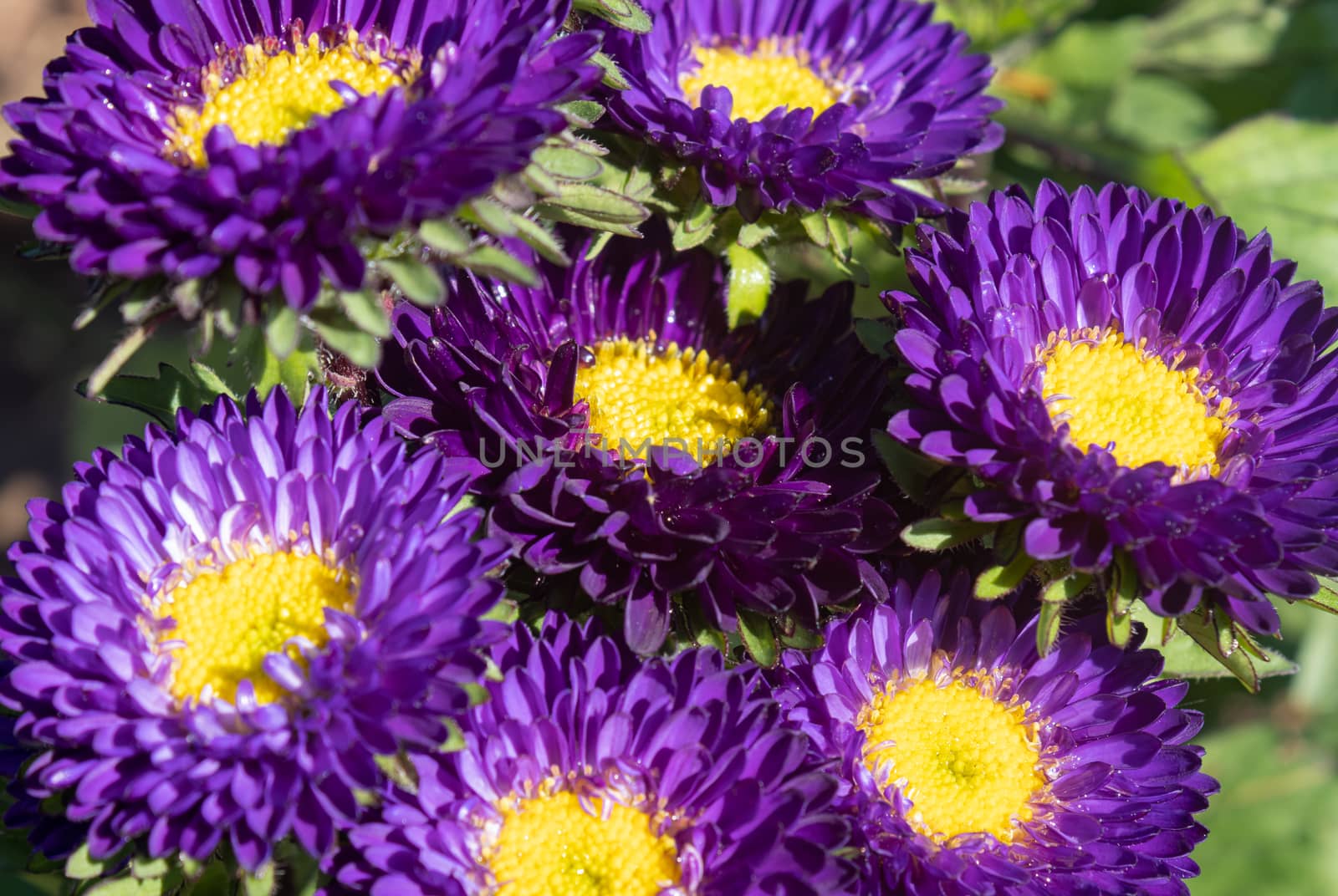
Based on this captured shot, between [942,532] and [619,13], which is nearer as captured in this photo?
[942,532]

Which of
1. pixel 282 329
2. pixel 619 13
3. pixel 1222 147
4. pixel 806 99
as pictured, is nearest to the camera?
pixel 282 329

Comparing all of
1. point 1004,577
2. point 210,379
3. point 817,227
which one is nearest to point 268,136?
point 210,379

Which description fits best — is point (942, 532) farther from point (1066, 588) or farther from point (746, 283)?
point (746, 283)

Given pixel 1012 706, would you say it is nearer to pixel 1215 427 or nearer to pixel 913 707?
pixel 913 707

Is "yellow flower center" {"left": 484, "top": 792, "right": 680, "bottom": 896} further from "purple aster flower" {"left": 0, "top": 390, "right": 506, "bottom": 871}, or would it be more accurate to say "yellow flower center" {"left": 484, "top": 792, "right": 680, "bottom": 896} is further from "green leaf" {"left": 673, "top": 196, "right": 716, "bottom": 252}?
"green leaf" {"left": 673, "top": 196, "right": 716, "bottom": 252}

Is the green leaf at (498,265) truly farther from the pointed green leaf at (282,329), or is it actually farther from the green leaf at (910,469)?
the green leaf at (910,469)

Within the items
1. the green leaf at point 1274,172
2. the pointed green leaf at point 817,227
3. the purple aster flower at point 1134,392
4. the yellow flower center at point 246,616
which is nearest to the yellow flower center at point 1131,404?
the purple aster flower at point 1134,392
